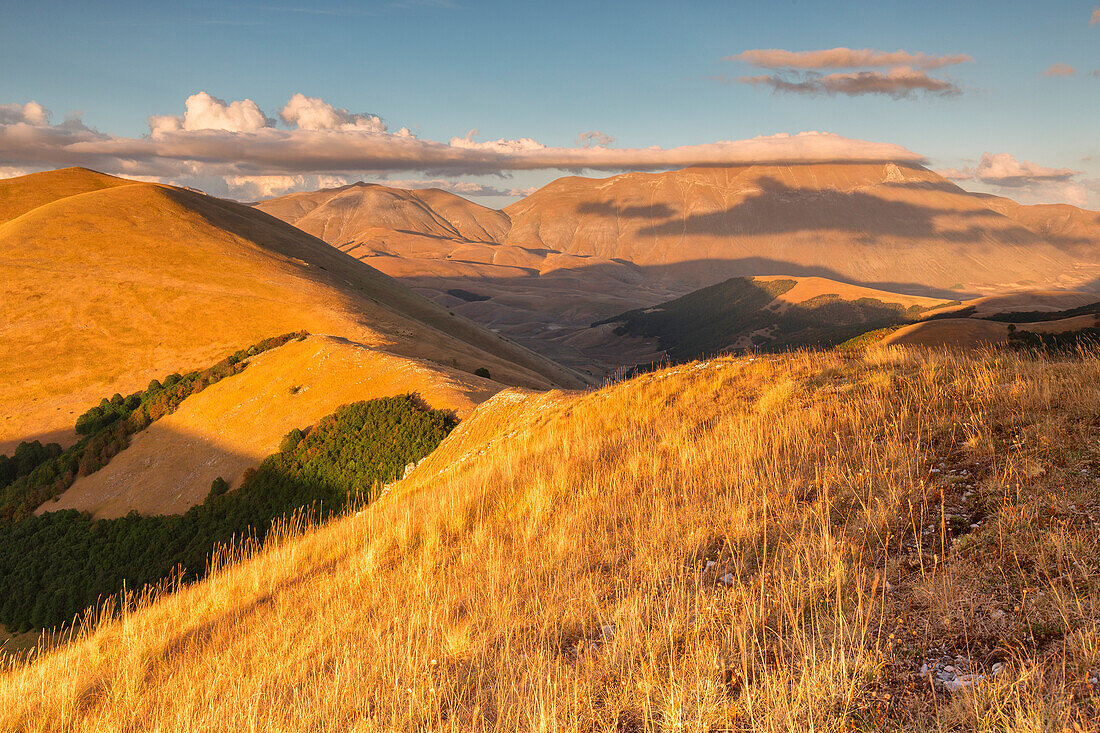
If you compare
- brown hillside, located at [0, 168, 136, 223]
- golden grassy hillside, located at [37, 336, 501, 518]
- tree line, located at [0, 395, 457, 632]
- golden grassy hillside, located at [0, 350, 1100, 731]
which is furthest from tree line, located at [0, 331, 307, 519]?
brown hillside, located at [0, 168, 136, 223]

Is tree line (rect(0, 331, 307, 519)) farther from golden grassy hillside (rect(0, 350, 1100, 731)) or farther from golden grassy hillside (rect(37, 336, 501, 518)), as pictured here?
golden grassy hillside (rect(0, 350, 1100, 731))

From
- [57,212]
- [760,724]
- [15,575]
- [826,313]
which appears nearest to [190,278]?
[57,212]

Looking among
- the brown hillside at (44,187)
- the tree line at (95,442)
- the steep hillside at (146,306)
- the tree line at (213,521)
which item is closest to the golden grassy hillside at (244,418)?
the tree line at (95,442)

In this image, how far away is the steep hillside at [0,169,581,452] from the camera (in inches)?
1378

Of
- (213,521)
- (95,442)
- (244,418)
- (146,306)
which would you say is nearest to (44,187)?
(146,306)

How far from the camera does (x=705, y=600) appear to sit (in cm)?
414

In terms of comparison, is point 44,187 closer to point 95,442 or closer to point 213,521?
point 95,442

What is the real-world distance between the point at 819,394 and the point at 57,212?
64.9m

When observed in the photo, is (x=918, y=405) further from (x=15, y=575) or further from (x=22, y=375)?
(x=22, y=375)

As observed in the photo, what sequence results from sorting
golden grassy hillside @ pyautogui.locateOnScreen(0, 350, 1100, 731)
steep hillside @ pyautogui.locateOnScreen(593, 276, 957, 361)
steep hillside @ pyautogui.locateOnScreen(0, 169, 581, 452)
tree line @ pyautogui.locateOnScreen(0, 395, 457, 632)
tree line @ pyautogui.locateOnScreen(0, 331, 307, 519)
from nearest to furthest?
golden grassy hillside @ pyautogui.locateOnScreen(0, 350, 1100, 731)
tree line @ pyautogui.locateOnScreen(0, 395, 457, 632)
tree line @ pyautogui.locateOnScreen(0, 331, 307, 519)
steep hillside @ pyautogui.locateOnScreen(0, 169, 581, 452)
steep hillside @ pyautogui.locateOnScreen(593, 276, 957, 361)

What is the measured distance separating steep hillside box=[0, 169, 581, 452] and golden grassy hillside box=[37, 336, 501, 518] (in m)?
6.67

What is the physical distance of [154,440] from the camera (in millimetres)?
26516

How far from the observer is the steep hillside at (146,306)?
3500 centimetres

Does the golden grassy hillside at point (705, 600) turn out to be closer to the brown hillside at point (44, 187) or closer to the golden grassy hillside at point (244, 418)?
the golden grassy hillside at point (244, 418)
